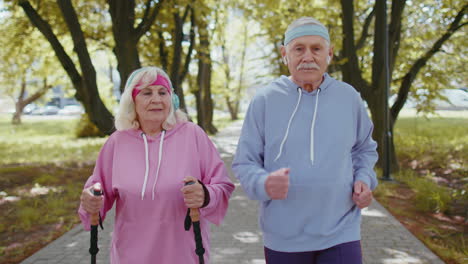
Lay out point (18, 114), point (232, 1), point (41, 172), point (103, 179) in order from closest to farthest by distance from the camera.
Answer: point (103, 179) < point (41, 172) < point (232, 1) < point (18, 114)

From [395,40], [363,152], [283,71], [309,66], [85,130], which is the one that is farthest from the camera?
[85,130]

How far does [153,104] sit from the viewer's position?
103 inches

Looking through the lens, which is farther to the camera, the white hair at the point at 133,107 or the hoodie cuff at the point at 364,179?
the white hair at the point at 133,107

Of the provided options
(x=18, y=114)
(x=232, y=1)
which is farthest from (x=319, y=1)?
(x=18, y=114)

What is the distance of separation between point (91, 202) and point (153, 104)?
642 mm

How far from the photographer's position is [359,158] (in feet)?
8.37

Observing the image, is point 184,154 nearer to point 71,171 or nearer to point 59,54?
point 59,54

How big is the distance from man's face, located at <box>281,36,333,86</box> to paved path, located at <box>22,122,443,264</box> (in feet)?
9.88

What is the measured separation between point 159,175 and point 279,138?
698mm

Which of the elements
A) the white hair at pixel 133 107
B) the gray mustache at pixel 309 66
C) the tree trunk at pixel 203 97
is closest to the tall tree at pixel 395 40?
the tree trunk at pixel 203 97

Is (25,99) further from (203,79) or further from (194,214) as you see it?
(194,214)

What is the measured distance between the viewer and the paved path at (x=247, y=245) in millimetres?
5012

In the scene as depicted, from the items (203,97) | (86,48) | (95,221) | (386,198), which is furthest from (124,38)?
(203,97)

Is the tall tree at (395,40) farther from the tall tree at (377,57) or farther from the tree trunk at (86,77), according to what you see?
the tree trunk at (86,77)
